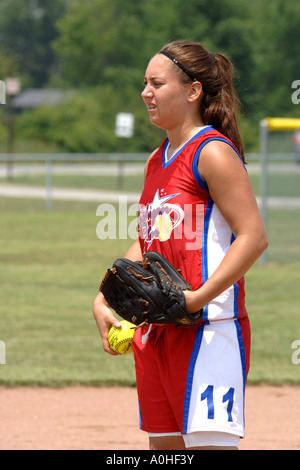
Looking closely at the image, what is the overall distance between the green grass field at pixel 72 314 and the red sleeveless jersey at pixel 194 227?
3.71m

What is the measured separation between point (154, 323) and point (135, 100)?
35.9 meters

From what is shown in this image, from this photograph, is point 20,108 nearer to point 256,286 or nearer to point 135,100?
point 135,100

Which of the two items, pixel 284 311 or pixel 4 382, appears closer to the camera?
pixel 4 382

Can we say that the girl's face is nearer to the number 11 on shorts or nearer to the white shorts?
the number 11 on shorts

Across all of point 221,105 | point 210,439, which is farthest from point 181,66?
point 210,439

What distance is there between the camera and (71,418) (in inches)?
209

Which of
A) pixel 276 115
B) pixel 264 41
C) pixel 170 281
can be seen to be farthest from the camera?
pixel 264 41

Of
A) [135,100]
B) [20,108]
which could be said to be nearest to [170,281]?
[135,100]

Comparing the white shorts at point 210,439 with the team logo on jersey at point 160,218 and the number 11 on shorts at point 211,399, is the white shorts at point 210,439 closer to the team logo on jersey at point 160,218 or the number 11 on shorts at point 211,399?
the number 11 on shorts at point 211,399

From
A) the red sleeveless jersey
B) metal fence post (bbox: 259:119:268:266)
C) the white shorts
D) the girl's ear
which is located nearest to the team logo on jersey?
the red sleeveless jersey

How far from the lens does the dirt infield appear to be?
471cm

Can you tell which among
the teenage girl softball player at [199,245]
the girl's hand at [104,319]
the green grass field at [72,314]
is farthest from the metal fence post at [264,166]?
the teenage girl softball player at [199,245]

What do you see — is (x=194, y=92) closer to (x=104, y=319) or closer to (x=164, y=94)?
Result: (x=164, y=94)
